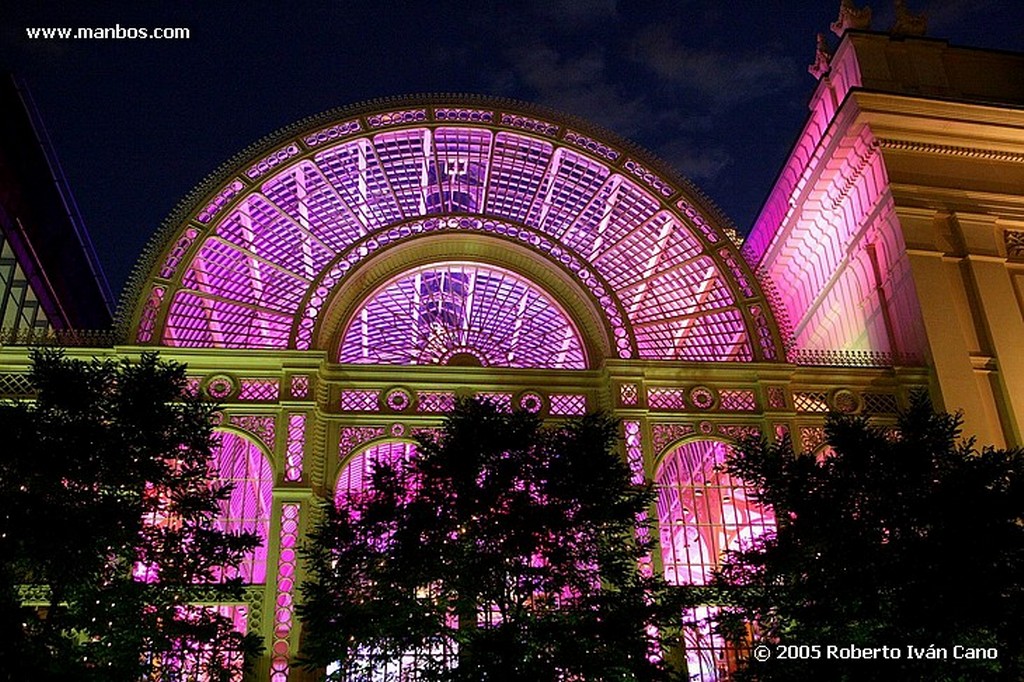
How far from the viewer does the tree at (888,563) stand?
1256 centimetres

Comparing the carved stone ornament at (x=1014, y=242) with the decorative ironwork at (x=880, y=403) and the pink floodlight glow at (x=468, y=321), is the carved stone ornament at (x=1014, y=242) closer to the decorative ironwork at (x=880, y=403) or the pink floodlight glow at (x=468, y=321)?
the decorative ironwork at (x=880, y=403)

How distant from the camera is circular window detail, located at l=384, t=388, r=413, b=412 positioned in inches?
749

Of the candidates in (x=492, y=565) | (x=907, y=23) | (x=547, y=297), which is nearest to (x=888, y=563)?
(x=492, y=565)

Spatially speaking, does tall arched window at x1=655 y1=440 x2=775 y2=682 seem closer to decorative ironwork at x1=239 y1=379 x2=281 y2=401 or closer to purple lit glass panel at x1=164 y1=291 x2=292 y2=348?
decorative ironwork at x1=239 y1=379 x2=281 y2=401

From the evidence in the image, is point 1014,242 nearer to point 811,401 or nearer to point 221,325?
point 811,401

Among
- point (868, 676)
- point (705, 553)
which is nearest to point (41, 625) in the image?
point (868, 676)

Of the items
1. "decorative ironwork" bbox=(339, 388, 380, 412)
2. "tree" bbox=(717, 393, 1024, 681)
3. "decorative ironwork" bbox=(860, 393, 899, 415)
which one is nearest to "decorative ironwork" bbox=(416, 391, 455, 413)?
"decorative ironwork" bbox=(339, 388, 380, 412)

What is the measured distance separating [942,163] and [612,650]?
15.8 meters

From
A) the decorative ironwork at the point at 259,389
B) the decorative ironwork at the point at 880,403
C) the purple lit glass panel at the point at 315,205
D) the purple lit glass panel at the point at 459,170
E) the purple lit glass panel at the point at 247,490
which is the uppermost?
the purple lit glass panel at the point at 459,170

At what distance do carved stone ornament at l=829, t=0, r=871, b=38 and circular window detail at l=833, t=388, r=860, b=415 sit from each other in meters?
10.4

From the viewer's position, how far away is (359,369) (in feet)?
62.5

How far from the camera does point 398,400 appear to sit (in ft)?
62.5

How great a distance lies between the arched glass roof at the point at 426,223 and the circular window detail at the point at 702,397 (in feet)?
4.35

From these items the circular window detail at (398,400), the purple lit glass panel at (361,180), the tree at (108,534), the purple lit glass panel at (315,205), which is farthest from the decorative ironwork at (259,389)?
the tree at (108,534)
